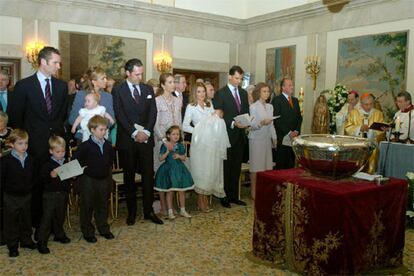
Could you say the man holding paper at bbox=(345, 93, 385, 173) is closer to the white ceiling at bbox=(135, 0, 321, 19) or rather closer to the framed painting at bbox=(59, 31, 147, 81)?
the white ceiling at bbox=(135, 0, 321, 19)

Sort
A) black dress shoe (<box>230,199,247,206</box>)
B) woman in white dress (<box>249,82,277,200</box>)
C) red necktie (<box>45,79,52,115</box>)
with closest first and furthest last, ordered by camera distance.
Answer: red necktie (<box>45,79,52,115</box>), black dress shoe (<box>230,199,247,206</box>), woman in white dress (<box>249,82,277,200</box>)

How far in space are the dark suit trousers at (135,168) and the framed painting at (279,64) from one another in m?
6.61

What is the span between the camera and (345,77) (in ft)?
31.3

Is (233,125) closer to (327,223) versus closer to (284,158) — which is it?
(284,158)

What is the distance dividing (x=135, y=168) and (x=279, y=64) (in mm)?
7023

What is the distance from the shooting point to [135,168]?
509cm

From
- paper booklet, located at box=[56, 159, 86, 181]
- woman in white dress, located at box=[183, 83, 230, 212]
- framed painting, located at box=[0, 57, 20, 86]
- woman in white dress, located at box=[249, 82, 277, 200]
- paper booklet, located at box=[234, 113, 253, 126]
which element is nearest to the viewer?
paper booklet, located at box=[56, 159, 86, 181]

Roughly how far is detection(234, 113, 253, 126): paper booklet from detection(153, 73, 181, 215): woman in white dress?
2.66 feet

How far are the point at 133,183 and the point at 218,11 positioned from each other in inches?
303

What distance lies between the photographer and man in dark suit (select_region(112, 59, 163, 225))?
196 inches

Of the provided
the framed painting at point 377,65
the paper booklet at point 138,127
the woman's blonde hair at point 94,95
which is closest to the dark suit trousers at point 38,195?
the woman's blonde hair at point 94,95

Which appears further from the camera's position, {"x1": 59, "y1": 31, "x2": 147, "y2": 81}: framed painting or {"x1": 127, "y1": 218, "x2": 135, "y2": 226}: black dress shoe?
{"x1": 59, "y1": 31, "x2": 147, "y2": 81}: framed painting

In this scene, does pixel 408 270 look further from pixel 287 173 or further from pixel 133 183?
pixel 133 183

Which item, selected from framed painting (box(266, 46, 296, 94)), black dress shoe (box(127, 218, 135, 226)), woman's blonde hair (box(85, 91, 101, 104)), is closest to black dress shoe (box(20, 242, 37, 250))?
black dress shoe (box(127, 218, 135, 226))
